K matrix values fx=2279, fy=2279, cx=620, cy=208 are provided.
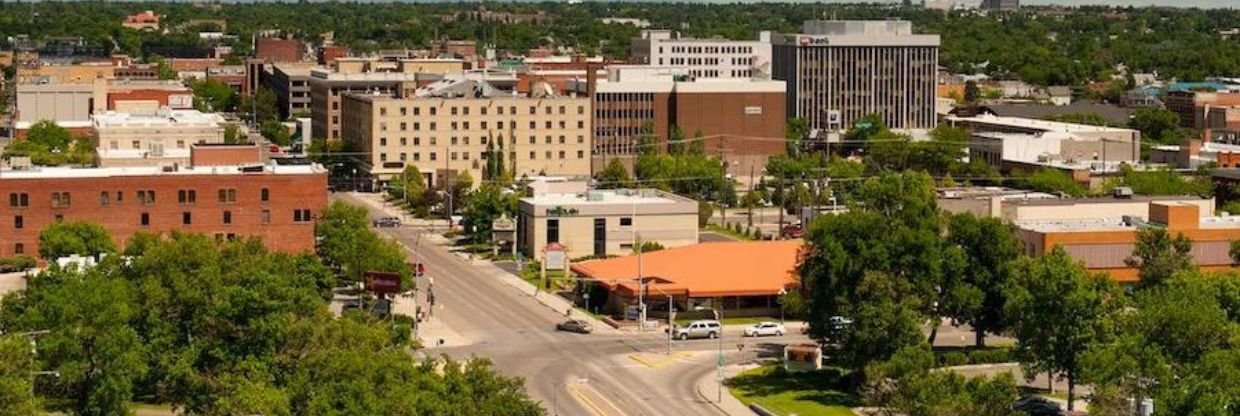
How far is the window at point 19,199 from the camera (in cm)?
8975

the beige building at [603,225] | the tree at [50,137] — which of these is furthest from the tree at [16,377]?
the tree at [50,137]

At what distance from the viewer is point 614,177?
14212cm

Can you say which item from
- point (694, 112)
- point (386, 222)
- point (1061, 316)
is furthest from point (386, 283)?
point (694, 112)

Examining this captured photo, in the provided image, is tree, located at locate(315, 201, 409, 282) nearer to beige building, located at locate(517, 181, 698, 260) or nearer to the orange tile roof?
the orange tile roof

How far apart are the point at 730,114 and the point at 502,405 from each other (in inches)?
4335

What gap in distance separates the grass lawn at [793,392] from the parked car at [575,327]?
10.5m

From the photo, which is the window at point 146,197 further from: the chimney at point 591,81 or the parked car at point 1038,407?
the chimney at point 591,81

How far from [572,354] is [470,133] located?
71538 mm

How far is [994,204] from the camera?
3851 inches

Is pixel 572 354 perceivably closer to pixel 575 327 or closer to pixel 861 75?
pixel 575 327

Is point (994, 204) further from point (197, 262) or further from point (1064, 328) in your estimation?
point (197, 262)

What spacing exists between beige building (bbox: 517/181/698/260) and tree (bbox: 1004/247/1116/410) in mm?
39964

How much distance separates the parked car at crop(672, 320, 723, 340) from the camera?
82.9 metres

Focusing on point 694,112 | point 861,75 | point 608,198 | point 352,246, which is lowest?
point 352,246
